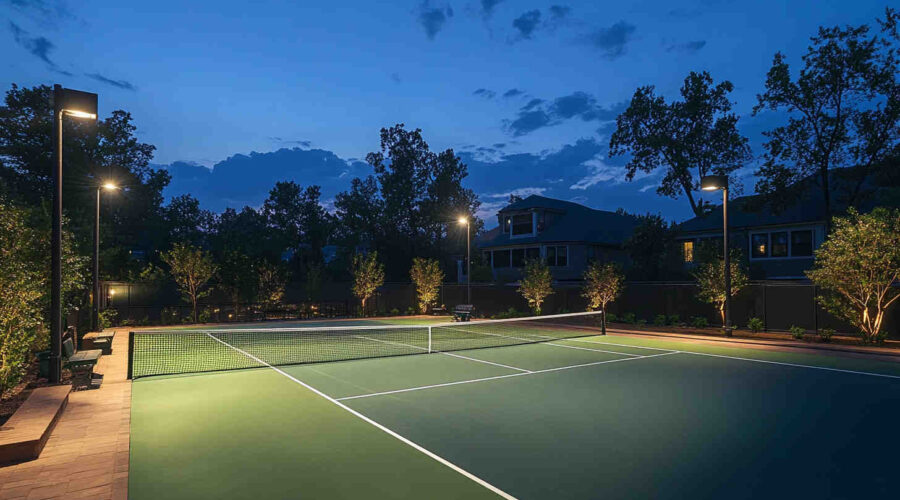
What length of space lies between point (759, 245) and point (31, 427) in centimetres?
3932

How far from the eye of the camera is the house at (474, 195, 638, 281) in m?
41.5

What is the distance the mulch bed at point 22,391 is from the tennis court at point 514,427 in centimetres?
171

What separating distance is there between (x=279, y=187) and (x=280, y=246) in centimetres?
920

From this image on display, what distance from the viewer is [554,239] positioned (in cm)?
4178

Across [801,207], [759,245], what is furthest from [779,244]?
[801,207]

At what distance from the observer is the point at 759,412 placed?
A: 898cm

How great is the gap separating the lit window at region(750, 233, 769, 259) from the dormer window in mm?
16908

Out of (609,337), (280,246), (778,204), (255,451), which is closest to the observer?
(255,451)

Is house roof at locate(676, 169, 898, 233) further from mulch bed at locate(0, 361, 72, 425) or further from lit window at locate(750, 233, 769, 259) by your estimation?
mulch bed at locate(0, 361, 72, 425)

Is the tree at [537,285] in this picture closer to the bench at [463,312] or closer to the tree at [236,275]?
the bench at [463,312]

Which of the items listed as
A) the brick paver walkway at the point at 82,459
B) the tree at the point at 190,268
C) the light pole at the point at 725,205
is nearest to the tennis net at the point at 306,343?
the brick paver walkway at the point at 82,459

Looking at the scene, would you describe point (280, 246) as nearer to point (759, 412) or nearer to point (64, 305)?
point (64, 305)

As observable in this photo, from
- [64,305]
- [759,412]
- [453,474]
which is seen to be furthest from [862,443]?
[64,305]

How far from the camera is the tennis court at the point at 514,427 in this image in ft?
19.4
